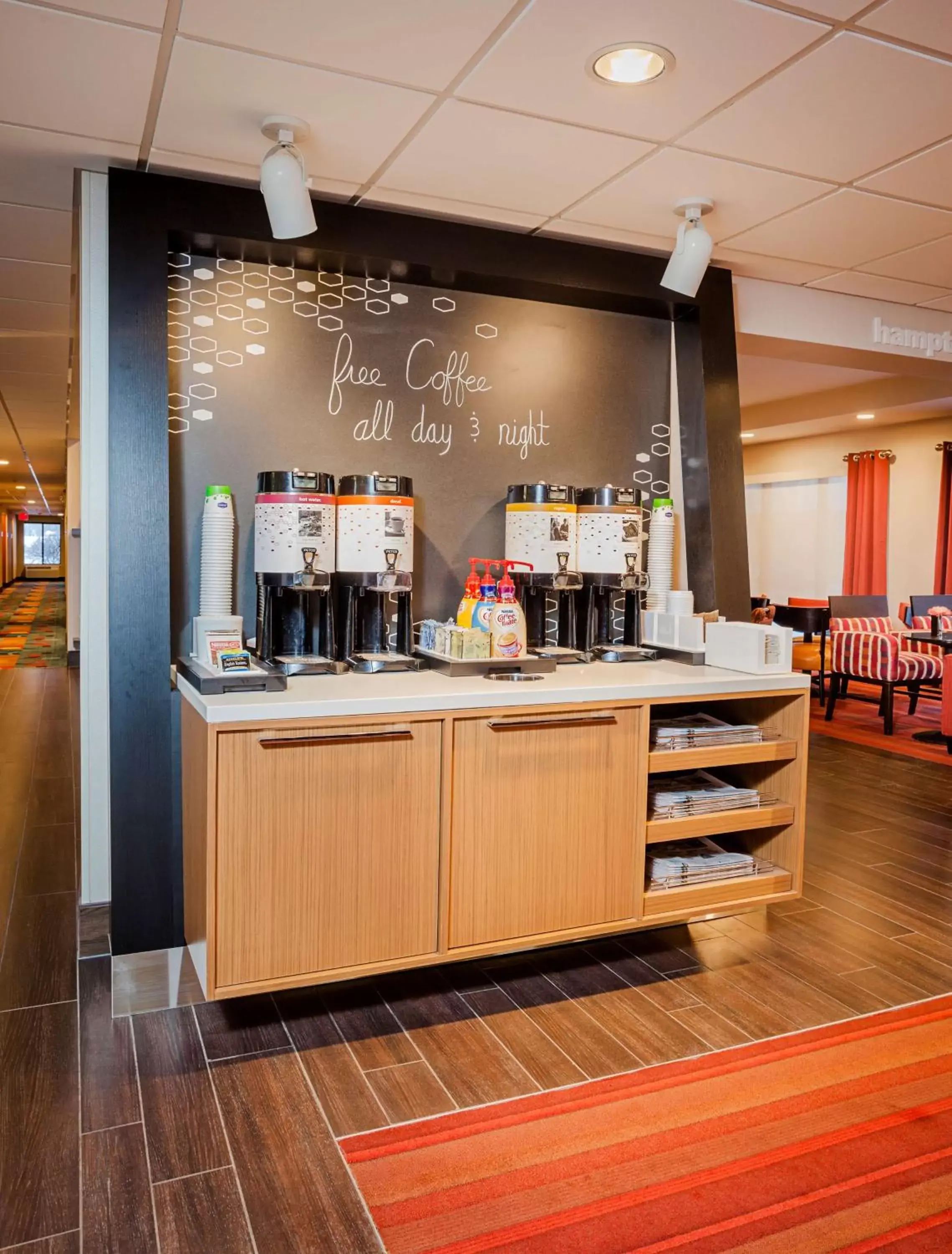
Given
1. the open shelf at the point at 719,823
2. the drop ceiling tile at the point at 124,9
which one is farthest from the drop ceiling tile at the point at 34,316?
the open shelf at the point at 719,823

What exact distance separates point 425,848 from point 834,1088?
3.74ft

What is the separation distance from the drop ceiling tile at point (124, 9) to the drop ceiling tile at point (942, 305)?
3.54 m

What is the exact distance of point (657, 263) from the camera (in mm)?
3504

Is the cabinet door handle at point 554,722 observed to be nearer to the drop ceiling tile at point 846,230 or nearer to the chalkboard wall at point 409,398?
the chalkboard wall at point 409,398

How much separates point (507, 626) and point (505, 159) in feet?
4.52

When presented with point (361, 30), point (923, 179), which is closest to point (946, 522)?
point (923, 179)

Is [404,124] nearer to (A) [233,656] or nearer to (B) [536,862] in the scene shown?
(A) [233,656]

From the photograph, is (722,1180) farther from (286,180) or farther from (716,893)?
(286,180)

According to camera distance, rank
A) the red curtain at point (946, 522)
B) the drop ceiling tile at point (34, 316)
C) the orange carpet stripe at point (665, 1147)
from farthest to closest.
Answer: the red curtain at point (946, 522) < the drop ceiling tile at point (34, 316) < the orange carpet stripe at point (665, 1147)

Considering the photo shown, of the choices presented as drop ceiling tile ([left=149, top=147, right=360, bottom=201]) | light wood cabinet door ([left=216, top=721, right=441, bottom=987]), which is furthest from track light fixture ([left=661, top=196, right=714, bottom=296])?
light wood cabinet door ([left=216, top=721, right=441, bottom=987])

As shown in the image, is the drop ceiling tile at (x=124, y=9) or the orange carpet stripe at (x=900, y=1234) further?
the drop ceiling tile at (x=124, y=9)

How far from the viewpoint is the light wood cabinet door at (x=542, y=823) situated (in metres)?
2.50

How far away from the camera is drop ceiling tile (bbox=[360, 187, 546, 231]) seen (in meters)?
2.99

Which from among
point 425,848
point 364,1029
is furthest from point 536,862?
point 364,1029
